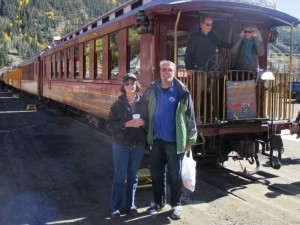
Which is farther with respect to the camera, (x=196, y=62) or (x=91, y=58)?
(x=91, y=58)

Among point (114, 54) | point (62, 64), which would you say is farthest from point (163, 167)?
point (62, 64)

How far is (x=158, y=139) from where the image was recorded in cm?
489

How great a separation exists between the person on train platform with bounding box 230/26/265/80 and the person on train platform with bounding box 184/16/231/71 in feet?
2.04

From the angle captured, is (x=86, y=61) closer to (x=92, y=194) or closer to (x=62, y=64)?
(x=62, y=64)

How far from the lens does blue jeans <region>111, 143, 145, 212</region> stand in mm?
4832

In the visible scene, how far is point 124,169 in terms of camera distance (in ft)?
16.0

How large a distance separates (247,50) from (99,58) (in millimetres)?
4285

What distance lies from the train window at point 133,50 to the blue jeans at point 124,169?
9.52 feet

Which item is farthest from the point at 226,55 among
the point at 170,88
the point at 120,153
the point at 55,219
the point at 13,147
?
the point at 13,147

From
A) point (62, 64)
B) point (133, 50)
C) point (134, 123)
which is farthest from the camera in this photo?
point (62, 64)

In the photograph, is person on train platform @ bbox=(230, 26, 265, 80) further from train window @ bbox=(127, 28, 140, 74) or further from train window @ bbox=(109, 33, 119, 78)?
train window @ bbox=(109, 33, 119, 78)

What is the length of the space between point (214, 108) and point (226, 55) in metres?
1.20

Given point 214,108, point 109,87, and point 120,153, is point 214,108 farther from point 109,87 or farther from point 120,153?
point 109,87

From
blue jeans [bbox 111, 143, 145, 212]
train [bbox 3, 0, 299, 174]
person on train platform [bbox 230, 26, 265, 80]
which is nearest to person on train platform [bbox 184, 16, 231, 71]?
train [bbox 3, 0, 299, 174]
